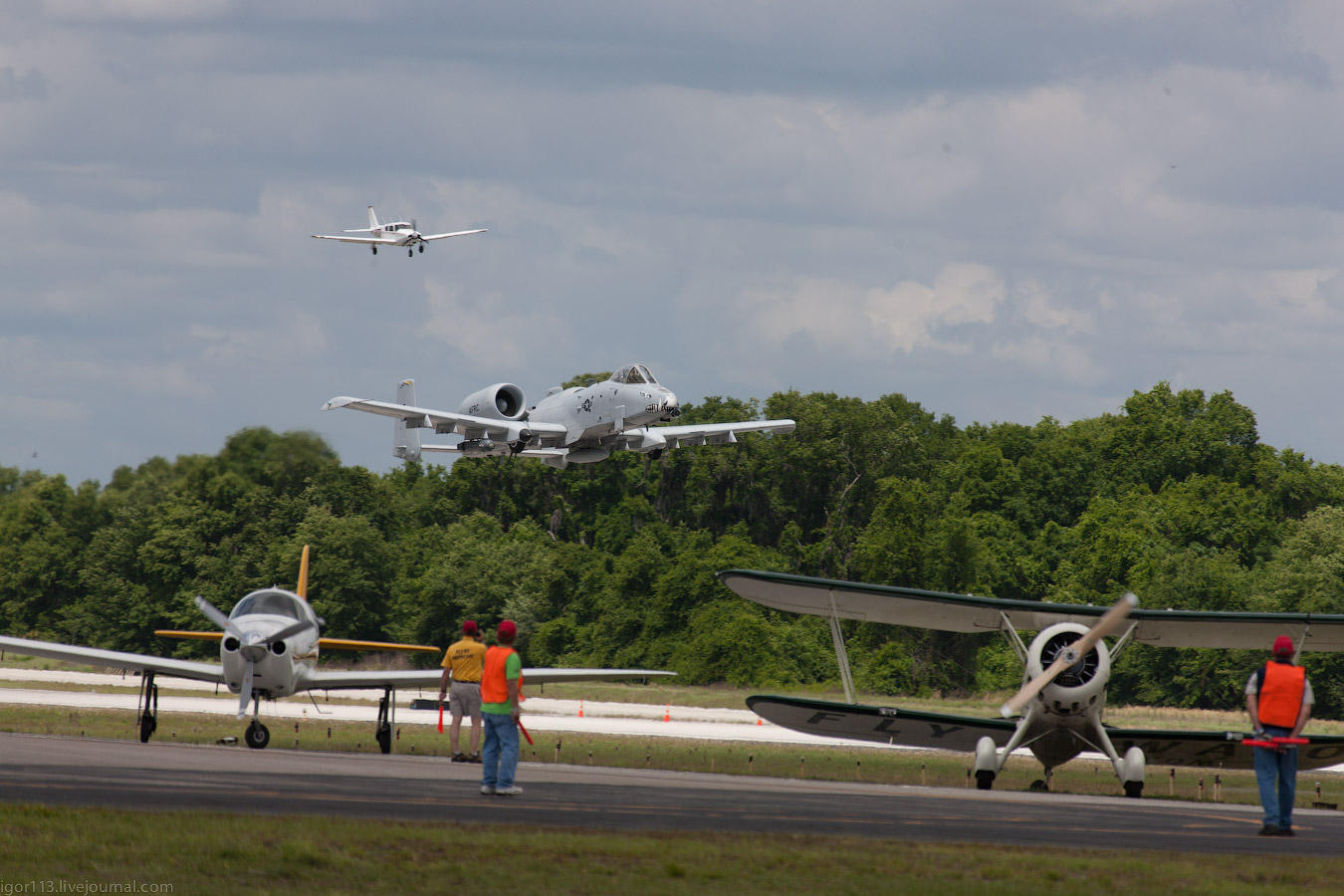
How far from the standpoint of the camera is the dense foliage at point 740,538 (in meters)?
61.5

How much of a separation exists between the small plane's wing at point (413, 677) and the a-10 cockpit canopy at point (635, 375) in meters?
22.4

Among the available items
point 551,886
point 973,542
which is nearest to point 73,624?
point 973,542

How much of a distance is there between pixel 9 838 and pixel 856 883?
17.0 feet

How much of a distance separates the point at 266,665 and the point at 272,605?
1140 millimetres

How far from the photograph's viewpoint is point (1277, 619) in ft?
67.5

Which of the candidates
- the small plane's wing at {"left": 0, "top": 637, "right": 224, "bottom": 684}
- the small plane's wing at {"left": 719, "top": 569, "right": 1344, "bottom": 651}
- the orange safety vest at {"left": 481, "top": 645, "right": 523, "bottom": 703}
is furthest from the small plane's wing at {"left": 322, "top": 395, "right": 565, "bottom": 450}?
the orange safety vest at {"left": 481, "top": 645, "right": 523, "bottom": 703}

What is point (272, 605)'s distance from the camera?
2400cm

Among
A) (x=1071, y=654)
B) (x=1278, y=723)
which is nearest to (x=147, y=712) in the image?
(x=1071, y=654)

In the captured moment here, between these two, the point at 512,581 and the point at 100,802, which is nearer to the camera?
the point at 100,802

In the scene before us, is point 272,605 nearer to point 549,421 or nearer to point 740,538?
point 549,421

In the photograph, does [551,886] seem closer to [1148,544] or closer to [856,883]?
[856,883]

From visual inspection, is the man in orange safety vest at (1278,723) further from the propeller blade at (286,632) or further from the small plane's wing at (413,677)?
the propeller blade at (286,632)

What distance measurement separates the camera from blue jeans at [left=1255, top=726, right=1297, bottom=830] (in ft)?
41.2

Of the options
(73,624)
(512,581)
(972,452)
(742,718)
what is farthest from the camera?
(972,452)
